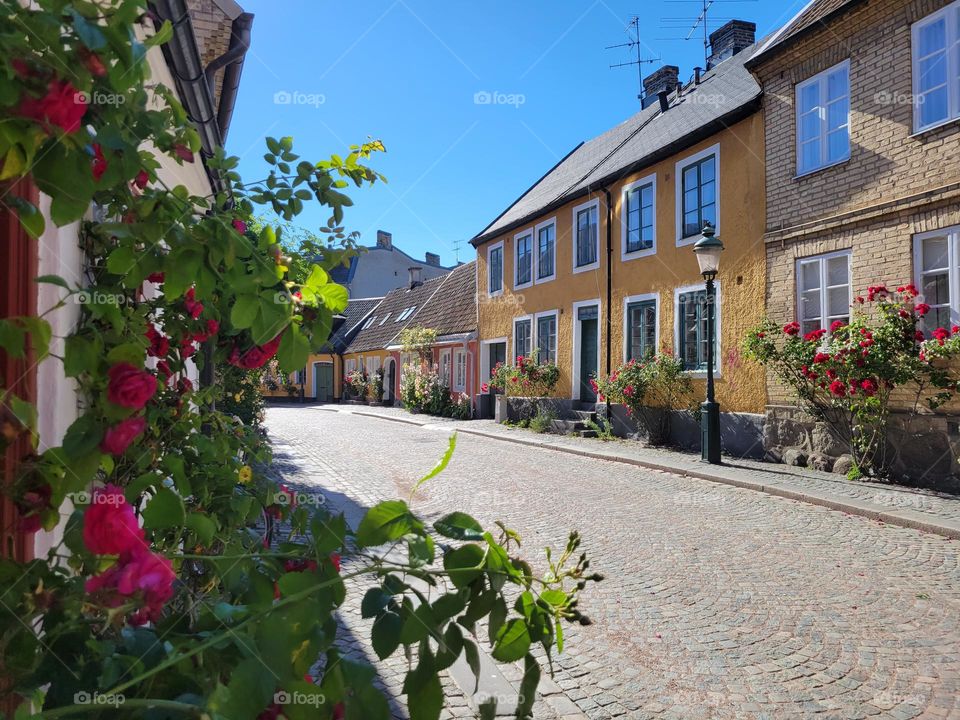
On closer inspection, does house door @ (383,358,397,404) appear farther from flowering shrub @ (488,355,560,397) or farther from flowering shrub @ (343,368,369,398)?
flowering shrub @ (488,355,560,397)

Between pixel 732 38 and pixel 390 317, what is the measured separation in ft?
71.6

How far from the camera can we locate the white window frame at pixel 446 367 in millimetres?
24750

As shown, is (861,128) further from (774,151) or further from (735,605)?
(735,605)

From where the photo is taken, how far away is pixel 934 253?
348 inches

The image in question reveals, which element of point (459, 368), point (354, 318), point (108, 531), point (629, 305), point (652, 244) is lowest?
point (108, 531)

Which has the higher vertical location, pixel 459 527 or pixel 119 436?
pixel 119 436

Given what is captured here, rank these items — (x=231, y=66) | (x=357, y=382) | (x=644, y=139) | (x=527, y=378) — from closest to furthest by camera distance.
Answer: (x=231, y=66), (x=644, y=139), (x=527, y=378), (x=357, y=382)

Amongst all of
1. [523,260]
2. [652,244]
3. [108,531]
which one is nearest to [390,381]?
[523,260]

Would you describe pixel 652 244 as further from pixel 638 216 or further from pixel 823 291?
pixel 823 291

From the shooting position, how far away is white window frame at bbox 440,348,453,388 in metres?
24.8

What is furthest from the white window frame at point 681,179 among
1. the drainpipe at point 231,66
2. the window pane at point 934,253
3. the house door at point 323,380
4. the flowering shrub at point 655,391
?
the house door at point 323,380

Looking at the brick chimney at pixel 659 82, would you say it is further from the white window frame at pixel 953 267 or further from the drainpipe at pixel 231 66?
the drainpipe at pixel 231 66

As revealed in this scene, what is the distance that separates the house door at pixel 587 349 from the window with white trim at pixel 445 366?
8.57m

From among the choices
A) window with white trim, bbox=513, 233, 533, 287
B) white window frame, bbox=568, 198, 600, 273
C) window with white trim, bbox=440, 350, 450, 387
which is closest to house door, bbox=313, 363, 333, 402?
window with white trim, bbox=440, 350, 450, 387
